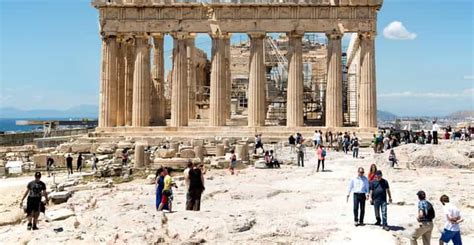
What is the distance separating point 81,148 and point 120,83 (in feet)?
32.7

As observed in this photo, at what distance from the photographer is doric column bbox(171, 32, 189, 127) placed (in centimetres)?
4569

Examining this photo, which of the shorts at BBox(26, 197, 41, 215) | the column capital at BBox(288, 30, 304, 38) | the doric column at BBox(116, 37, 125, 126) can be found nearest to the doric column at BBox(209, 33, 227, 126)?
the column capital at BBox(288, 30, 304, 38)

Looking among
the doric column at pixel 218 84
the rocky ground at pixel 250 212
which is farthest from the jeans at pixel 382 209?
the doric column at pixel 218 84

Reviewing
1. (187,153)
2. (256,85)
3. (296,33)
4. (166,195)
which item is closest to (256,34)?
(296,33)

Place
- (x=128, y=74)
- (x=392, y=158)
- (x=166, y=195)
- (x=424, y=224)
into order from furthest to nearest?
(x=128, y=74) < (x=392, y=158) < (x=166, y=195) < (x=424, y=224)

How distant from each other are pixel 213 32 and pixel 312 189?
1022 inches

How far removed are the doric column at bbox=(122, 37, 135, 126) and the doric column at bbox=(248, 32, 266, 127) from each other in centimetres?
1122

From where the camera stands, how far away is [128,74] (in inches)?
1950

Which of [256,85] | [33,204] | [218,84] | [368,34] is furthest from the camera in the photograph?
[218,84]

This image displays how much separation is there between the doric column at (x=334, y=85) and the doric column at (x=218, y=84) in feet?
→ 28.7

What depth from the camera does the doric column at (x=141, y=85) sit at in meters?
46.1

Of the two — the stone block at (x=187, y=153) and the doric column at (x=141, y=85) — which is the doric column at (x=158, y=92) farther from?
the stone block at (x=187, y=153)

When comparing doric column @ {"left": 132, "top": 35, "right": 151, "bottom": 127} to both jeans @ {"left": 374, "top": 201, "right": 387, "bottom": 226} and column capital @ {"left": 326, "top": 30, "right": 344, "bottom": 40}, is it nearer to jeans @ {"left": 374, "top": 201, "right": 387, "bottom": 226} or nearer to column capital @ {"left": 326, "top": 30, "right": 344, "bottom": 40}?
column capital @ {"left": 326, "top": 30, "right": 344, "bottom": 40}

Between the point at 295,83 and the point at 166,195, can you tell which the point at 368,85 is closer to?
the point at 295,83
